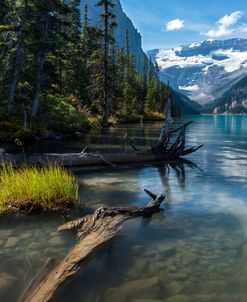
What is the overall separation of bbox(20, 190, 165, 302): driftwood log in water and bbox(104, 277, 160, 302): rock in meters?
0.84

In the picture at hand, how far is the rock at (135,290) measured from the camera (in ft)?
21.5

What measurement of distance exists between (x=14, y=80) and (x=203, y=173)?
19627 millimetres

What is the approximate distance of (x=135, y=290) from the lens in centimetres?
679

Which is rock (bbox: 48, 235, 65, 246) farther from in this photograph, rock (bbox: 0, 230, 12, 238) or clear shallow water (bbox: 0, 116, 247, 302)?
rock (bbox: 0, 230, 12, 238)

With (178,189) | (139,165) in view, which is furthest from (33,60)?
(178,189)

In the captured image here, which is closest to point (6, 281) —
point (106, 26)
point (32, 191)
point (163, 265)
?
point (163, 265)

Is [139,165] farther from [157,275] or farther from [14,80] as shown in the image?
[14,80]

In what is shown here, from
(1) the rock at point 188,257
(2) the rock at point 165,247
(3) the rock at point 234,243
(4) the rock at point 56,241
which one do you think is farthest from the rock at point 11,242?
(3) the rock at point 234,243

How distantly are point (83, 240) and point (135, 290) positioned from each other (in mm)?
2067

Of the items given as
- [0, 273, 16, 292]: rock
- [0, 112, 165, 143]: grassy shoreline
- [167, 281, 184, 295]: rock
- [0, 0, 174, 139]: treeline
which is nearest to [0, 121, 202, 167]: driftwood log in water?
[0, 273, 16, 292]: rock

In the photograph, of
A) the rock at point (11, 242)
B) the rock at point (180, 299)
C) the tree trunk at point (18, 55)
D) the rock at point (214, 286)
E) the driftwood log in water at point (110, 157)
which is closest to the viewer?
the rock at point (180, 299)

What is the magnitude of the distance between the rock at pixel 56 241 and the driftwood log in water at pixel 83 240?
0.41 meters

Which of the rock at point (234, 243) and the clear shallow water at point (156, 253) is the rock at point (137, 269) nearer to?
the clear shallow water at point (156, 253)

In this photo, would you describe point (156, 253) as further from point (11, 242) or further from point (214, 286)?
point (11, 242)
